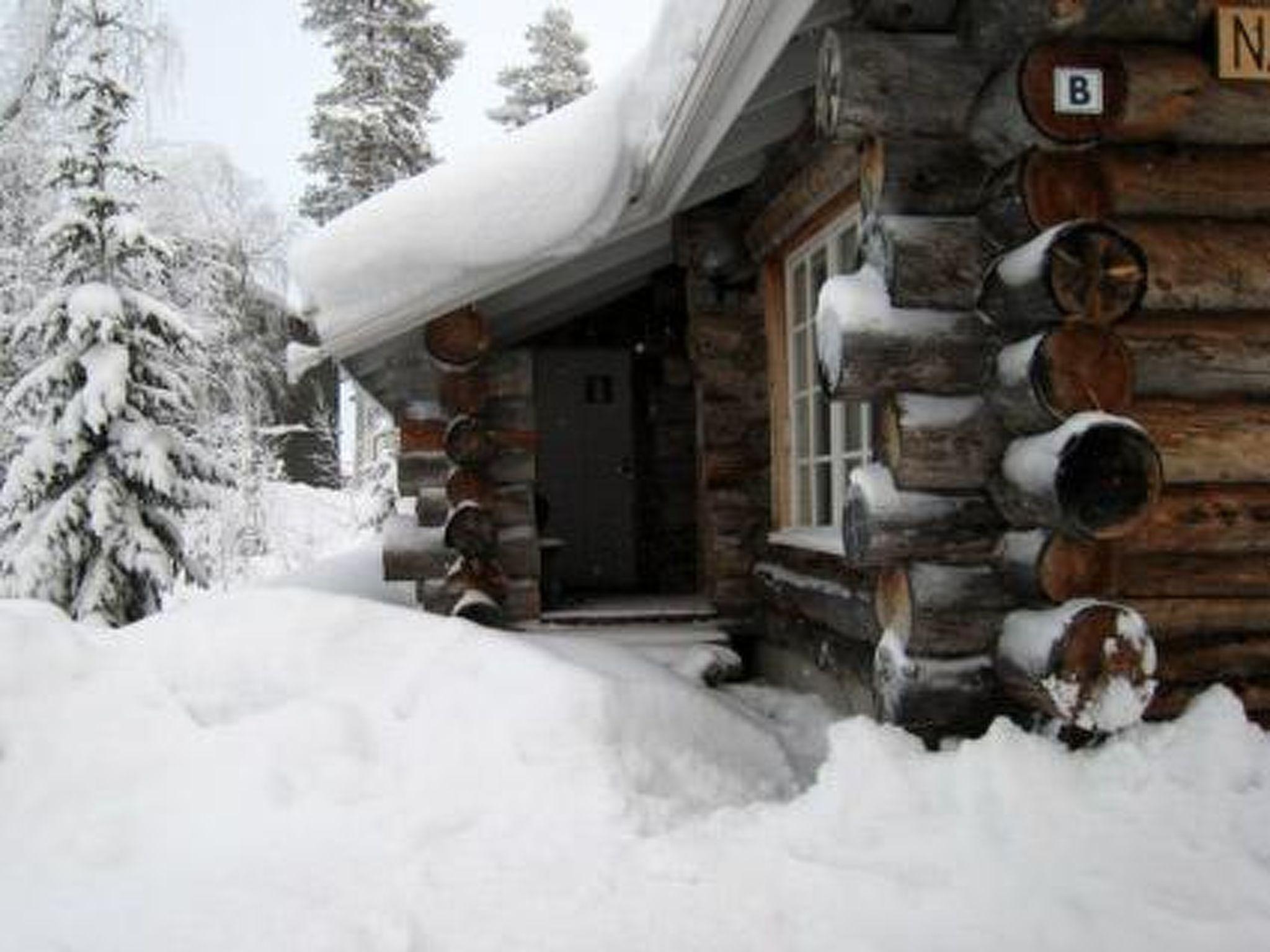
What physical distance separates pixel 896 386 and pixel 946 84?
982mm

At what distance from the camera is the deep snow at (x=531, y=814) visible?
272cm

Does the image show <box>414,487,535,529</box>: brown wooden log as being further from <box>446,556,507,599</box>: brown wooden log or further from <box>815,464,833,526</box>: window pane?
<box>815,464,833,526</box>: window pane

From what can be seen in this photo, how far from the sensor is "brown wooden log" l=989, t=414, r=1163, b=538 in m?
3.08

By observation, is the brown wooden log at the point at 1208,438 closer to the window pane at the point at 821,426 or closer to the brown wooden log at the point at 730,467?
the window pane at the point at 821,426

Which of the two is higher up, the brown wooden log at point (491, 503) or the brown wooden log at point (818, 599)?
the brown wooden log at point (491, 503)

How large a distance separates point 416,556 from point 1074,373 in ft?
13.6

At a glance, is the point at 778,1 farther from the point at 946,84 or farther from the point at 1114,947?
the point at 1114,947

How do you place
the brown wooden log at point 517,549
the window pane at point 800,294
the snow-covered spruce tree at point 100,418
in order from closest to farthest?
the window pane at point 800,294 < the brown wooden log at point 517,549 < the snow-covered spruce tree at point 100,418

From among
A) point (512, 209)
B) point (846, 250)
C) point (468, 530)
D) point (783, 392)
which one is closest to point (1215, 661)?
point (846, 250)

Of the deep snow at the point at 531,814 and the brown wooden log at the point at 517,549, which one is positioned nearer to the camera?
the deep snow at the point at 531,814

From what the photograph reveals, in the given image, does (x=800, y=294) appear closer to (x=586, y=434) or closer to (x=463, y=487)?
(x=463, y=487)

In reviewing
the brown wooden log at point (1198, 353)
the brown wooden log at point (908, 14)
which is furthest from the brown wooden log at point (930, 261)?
the brown wooden log at point (908, 14)

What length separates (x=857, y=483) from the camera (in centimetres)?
360

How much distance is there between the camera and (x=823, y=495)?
585cm
